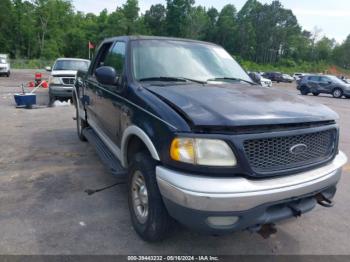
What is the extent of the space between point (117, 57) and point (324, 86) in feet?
75.2

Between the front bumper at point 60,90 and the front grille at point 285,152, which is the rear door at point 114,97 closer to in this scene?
the front grille at point 285,152

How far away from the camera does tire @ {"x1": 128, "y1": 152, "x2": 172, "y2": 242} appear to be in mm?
2889

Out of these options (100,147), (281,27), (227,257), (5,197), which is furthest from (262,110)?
(281,27)

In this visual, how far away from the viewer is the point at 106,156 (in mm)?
4355

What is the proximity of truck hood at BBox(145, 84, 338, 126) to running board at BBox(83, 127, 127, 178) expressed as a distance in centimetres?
103

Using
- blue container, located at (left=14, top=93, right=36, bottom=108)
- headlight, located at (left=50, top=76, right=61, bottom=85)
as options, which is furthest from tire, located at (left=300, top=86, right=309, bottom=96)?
blue container, located at (left=14, top=93, right=36, bottom=108)

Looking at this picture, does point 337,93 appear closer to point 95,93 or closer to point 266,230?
point 95,93

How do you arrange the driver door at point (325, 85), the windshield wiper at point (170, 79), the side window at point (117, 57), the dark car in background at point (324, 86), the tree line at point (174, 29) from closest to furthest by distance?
the windshield wiper at point (170, 79), the side window at point (117, 57), the dark car in background at point (324, 86), the driver door at point (325, 85), the tree line at point (174, 29)

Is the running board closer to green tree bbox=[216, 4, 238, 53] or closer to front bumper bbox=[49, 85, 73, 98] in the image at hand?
front bumper bbox=[49, 85, 73, 98]

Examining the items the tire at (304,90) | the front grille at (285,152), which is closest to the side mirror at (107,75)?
the front grille at (285,152)

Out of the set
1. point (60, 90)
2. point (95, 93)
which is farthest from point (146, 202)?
point (60, 90)

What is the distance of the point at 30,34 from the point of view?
6962 cm

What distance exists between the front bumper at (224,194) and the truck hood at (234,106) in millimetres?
435

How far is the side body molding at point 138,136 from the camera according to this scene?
283cm
